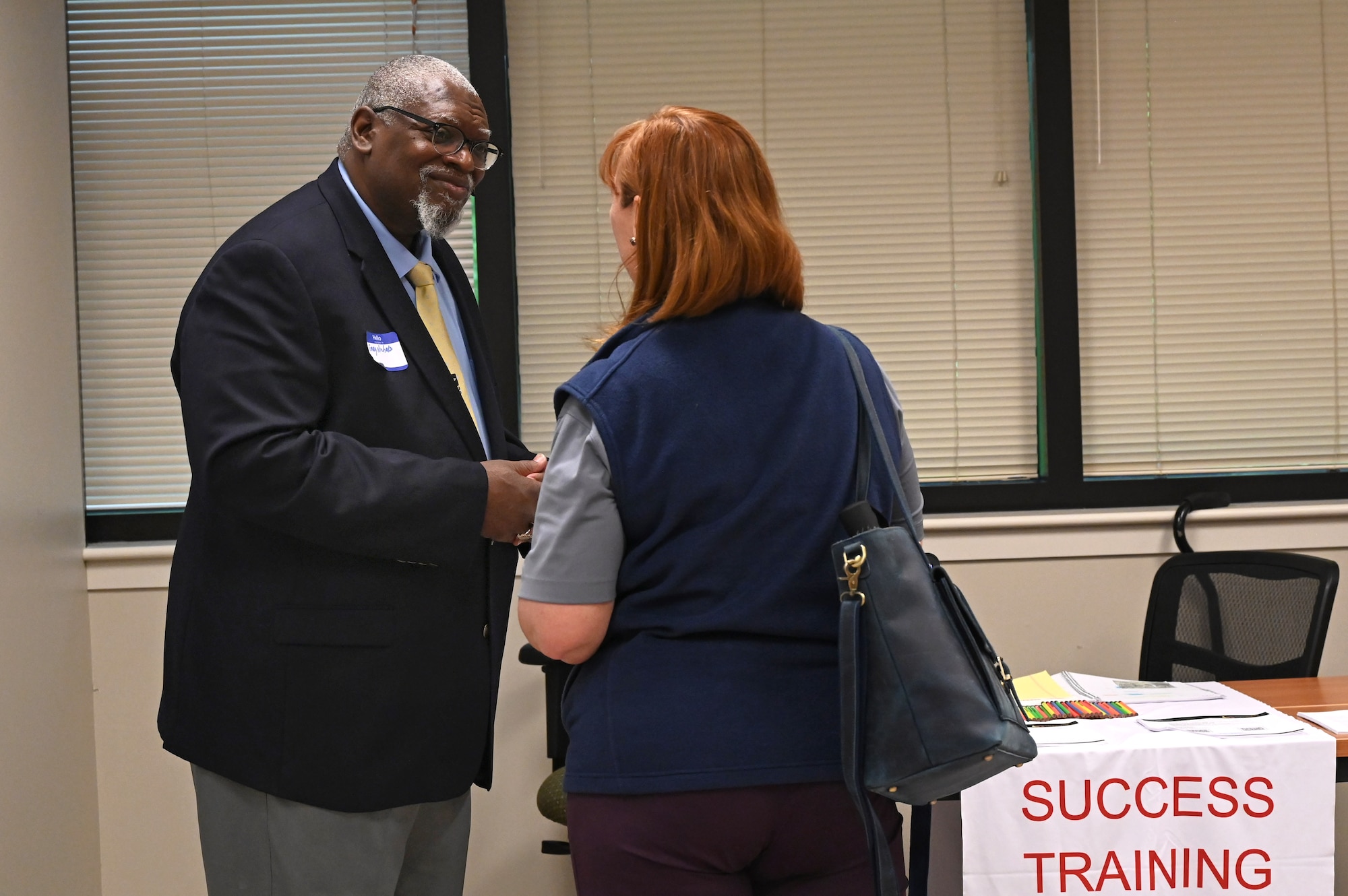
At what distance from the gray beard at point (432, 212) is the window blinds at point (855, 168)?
4.82 ft

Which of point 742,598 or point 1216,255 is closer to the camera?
point 742,598

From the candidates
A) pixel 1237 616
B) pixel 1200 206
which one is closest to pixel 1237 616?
pixel 1237 616

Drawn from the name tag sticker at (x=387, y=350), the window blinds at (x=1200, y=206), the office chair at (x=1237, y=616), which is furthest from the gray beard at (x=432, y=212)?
the window blinds at (x=1200, y=206)

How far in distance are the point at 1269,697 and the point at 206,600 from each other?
6.59 feet

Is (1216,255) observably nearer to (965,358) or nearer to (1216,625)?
(965,358)

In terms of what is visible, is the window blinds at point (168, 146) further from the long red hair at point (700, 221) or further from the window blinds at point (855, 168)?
the long red hair at point (700, 221)

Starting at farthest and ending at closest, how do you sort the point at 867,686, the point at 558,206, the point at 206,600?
the point at 558,206 < the point at 206,600 < the point at 867,686

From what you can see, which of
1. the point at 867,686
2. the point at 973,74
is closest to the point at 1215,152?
the point at 973,74

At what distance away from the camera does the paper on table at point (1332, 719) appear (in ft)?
6.53

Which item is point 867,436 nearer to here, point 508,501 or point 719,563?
point 719,563

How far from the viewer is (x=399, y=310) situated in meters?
1.63

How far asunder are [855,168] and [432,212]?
1859 mm

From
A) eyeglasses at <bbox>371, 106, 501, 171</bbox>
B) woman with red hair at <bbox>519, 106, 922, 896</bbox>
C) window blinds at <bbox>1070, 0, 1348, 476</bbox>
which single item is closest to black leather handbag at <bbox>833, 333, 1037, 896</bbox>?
woman with red hair at <bbox>519, 106, 922, 896</bbox>

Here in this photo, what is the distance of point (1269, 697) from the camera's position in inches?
88.8
